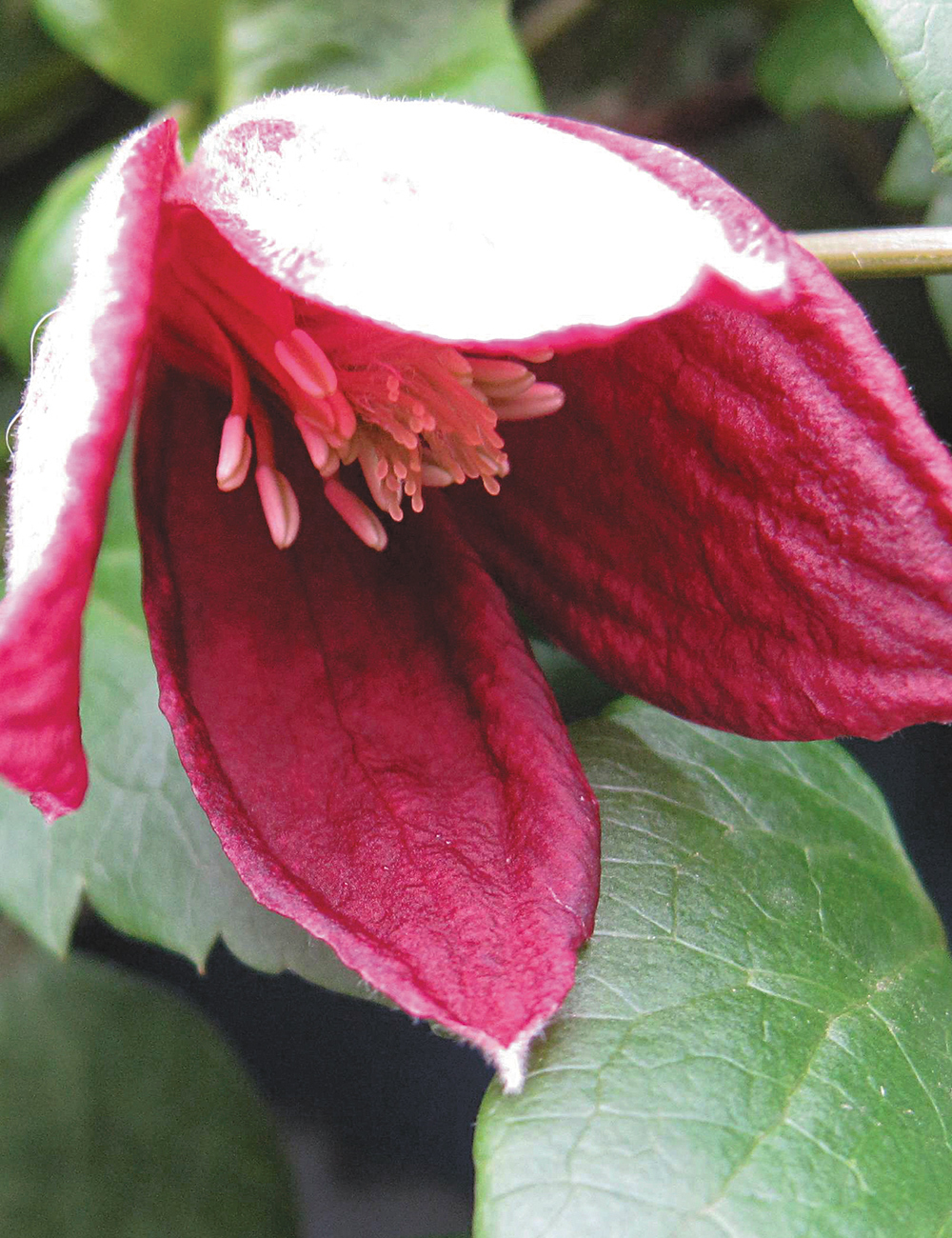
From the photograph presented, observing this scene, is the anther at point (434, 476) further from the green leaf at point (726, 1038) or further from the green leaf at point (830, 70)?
the green leaf at point (830, 70)

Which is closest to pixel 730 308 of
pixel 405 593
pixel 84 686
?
pixel 405 593

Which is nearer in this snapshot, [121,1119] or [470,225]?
[470,225]

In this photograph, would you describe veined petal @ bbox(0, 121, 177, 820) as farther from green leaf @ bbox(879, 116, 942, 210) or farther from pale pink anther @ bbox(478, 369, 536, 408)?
green leaf @ bbox(879, 116, 942, 210)

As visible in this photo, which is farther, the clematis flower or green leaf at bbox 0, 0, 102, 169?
green leaf at bbox 0, 0, 102, 169

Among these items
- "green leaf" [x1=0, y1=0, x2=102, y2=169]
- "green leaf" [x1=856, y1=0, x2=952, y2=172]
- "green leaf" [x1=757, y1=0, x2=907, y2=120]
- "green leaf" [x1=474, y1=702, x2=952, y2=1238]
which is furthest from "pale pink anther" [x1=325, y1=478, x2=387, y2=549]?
"green leaf" [x1=0, y1=0, x2=102, y2=169]

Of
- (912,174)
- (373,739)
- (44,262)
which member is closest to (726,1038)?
(373,739)

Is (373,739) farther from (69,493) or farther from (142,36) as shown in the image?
(142,36)
